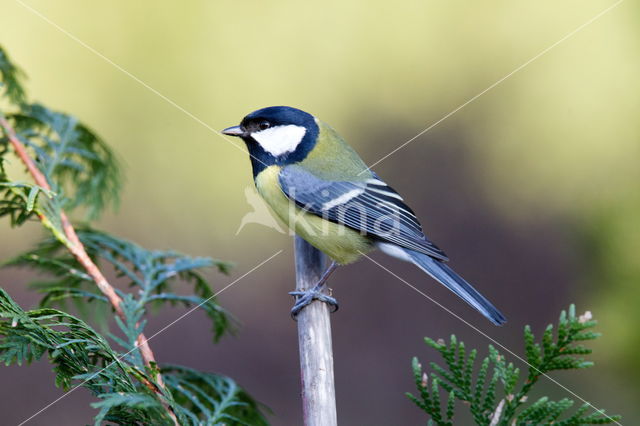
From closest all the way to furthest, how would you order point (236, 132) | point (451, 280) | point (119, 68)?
point (451, 280) → point (236, 132) → point (119, 68)

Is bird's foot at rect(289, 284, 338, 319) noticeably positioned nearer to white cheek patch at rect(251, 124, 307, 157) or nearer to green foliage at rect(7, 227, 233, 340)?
green foliage at rect(7, 227, 233, 340)

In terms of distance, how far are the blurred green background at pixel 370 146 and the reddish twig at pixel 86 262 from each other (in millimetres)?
1592

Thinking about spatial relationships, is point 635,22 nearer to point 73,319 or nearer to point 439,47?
point 439,47

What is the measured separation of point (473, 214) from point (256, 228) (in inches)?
42.6

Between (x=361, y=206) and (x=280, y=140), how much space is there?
0.33 m

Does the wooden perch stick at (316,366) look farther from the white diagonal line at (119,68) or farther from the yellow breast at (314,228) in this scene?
the white diagonal line at (119,68)

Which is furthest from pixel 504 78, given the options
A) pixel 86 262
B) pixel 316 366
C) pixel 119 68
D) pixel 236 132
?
pixel 86 262

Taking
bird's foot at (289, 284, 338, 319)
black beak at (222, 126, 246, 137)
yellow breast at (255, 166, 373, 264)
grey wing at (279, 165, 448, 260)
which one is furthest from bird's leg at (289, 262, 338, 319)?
black beak at (222, 126, 246, 137)

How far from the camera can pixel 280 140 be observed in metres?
1.93

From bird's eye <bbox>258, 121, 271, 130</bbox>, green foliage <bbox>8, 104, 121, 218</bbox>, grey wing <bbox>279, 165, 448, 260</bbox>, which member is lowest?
green foliage <bbox>8, 104, 121, 218</bbox>

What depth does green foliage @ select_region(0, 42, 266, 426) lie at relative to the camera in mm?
928

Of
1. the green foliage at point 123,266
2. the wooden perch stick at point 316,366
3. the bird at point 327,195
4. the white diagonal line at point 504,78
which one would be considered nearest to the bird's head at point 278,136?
the bird at point 327,195

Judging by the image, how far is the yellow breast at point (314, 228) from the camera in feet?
5.66

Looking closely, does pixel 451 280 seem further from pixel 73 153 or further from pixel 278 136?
pixel 73 153
